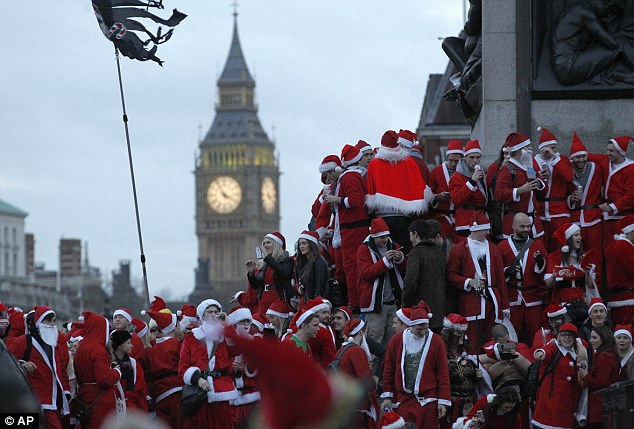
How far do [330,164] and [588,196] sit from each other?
2.87 m

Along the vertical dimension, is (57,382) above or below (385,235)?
below

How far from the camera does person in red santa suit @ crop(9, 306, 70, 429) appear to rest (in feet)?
51.7

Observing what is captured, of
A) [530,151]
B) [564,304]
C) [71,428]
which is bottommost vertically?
[71,428]

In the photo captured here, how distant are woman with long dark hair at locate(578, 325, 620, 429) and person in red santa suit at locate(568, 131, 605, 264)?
3.13 metres

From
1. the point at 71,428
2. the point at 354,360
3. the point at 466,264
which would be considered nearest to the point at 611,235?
the point at 466,264

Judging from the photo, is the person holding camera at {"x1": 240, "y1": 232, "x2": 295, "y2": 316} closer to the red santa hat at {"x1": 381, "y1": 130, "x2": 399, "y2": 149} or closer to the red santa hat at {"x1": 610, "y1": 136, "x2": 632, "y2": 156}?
the red santa hat at {"x1": 381, "y1": 130, "x2": 399, "y2": 149}

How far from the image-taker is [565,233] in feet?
54.6

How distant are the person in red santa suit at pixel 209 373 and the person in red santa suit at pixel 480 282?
236 centimetres

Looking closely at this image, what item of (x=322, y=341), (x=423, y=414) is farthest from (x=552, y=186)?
(x=423, y=414)

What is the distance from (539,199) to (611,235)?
796mm

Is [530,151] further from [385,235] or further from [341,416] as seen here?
[341,416]

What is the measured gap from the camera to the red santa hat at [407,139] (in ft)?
61.7

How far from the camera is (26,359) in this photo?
52.1 feet

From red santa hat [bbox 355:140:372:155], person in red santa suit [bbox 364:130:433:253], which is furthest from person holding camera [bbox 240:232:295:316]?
red santa hat [bbox 355:140:372:155]
